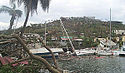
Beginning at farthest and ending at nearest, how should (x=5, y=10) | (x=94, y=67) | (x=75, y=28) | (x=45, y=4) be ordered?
(x=75, y=28) < (x=5, y=10) < (x=94, y=67) < (x=45, y=4)

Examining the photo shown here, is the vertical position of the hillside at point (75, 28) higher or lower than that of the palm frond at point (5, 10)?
lower

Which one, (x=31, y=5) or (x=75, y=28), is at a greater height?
(x=31, y=5)

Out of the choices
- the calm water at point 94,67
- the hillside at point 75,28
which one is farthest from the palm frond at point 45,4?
the hillside at point 75,28

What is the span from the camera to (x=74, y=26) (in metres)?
84.1

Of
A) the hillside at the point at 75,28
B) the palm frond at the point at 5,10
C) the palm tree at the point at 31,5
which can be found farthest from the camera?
the hillside at the point at 75,28

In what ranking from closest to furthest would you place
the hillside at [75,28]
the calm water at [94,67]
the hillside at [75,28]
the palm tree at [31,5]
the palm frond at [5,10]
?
the palm tree at [31,5] → the calm water at [94,67] → the palm frond at [5,10] → the hillside at [75,28] → the hillside at [75,28]

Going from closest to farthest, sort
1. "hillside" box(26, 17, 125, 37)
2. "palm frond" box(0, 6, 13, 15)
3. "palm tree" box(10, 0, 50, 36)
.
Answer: "palm tree" box(10, 0, 50, 36) < "palm frond" box(0, 6, 13, 15) < "hillside" box(26, 17, 125, 37)

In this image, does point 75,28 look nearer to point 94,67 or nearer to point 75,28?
point 75,28

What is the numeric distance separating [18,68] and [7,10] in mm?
17959

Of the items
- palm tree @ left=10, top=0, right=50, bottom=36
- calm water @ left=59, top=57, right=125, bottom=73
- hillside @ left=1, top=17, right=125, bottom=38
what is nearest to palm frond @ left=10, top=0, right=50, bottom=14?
palm tree @ left=10, top=0, right=50, bottom=36

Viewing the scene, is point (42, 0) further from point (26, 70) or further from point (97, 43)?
point (97, 43)

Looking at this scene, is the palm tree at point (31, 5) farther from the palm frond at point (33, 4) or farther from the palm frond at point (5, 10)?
the palm frond at point (5, 10)

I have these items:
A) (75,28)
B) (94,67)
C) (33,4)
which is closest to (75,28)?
(75,28)

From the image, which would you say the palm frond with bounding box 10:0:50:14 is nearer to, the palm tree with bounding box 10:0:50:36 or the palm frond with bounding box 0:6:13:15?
the palm tree with bounding box 10:0:50:36
